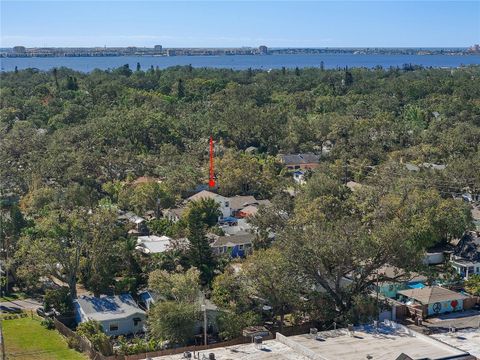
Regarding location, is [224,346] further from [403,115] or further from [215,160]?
[403,115]

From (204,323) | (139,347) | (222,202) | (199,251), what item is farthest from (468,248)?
(139,347)

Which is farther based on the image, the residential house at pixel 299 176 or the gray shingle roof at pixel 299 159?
the gray shingle roof at pixel 299 159

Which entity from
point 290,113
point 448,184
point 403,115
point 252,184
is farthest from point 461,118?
point 252,184

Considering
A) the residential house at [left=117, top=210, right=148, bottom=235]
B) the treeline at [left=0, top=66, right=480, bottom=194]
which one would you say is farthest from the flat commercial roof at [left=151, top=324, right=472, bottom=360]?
the treeline at [left=0, top=66, right=480, bottom=194]

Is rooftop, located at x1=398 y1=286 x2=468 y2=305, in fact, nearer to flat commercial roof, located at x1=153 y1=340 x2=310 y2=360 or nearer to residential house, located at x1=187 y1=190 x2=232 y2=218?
flat commercial roof, located at x1=153 y1=340 x2=310 y2=360

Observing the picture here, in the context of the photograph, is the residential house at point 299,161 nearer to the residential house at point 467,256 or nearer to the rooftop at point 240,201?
the rooftop at point 240,201

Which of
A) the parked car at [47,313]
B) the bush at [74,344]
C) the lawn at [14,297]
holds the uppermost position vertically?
the bush at [74,344]

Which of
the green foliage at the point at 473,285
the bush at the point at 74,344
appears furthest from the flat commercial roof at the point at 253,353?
the green foliage at the point at 473,285
